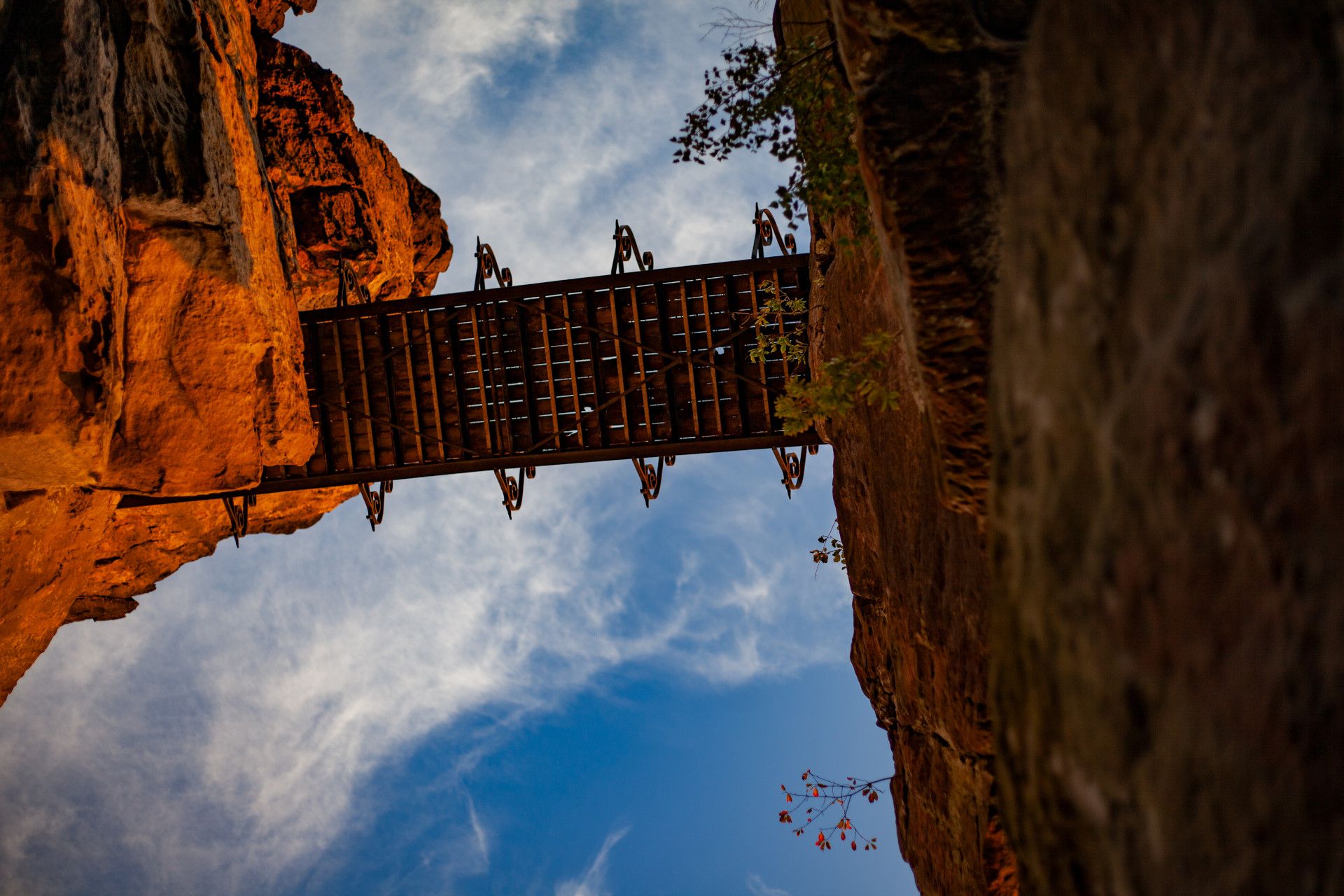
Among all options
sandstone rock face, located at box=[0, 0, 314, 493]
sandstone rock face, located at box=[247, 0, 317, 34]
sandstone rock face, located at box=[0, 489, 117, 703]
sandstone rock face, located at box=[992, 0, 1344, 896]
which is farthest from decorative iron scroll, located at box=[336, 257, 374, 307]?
sandstone rock face, located at box=[992, 0, 1344, 896]

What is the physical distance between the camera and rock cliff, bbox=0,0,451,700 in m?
5.83

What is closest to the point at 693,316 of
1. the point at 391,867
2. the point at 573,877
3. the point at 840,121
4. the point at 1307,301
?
the point at 840,121

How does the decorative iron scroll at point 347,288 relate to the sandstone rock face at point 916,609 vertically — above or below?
above

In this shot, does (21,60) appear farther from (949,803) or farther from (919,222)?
(949,803)

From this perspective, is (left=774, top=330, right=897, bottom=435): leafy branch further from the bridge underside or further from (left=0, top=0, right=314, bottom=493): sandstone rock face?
(left=0, top=0, right=314, bottom=493): sandstone rock face

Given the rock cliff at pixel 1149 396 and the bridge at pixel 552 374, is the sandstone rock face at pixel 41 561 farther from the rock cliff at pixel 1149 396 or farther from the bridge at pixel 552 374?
the rock cliff at pixel 1149 396

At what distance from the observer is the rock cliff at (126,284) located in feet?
19.1

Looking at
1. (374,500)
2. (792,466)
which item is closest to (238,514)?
(374,500)

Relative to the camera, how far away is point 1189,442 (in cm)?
154

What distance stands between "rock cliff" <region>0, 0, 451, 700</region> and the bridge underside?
68cm

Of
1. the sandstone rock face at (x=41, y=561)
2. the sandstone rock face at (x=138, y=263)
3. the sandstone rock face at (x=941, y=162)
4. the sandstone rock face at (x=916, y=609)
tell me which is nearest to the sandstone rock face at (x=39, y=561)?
the sandstone rock face at (x=41, y=561)

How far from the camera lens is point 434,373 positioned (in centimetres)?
895

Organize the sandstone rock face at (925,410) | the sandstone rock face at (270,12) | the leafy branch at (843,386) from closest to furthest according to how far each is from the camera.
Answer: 1. the sandstone rock face at (925,410)
2. the leafy branch at (843,386)
3. the sandstone rock face at (270,12)

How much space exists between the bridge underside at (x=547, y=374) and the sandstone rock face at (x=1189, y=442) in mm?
6304
